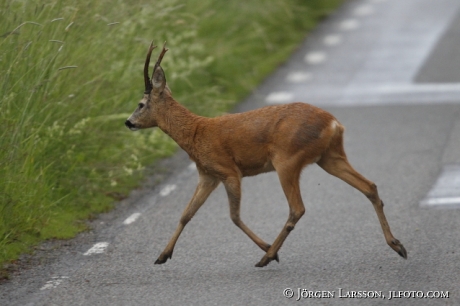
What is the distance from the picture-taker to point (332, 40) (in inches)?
658

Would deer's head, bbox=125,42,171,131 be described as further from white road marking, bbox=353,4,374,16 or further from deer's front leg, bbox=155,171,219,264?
white road marking, bbox=353,4,374,16

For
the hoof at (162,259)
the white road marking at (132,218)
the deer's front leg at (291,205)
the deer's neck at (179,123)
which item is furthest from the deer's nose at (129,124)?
the deer's front leg at (291,205)

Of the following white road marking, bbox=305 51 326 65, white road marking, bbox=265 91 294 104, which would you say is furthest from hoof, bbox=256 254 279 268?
white road marking, bbox=305 51 326 65

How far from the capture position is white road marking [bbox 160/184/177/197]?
9.54 metres

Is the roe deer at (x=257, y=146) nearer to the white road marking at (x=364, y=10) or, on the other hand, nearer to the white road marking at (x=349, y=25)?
the white road marking at (x=349, y=25)

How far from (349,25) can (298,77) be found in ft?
12.0

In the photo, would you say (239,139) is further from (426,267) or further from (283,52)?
(283,52)

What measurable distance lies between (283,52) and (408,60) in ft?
7.19

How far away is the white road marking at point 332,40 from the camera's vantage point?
16.5m

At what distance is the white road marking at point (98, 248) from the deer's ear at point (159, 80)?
4.51 feet

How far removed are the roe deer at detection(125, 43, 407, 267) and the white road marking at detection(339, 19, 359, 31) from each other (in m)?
10.4

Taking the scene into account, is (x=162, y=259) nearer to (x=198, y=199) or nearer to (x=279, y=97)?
(x=198, y=199)

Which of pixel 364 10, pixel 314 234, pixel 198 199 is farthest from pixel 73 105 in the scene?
pixel 364 10

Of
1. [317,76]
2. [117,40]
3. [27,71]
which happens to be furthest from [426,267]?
[317,76]
